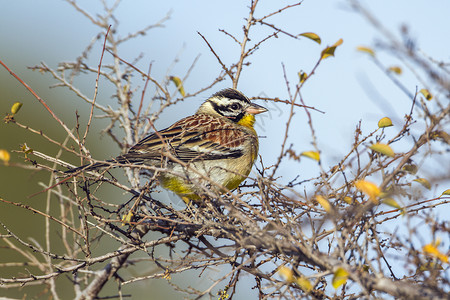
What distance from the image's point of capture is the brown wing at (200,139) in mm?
6293

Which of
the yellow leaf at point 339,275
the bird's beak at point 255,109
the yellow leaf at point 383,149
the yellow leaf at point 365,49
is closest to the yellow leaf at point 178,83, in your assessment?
the bird's beak at point 255,109

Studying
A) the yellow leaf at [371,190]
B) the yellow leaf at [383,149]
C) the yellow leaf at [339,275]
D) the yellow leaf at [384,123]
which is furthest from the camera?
the yellow leaf at [384,123]

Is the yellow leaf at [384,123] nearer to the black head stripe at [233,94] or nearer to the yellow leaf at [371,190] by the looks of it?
the yellow leaf at [371,190]

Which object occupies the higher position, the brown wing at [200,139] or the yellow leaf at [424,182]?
the brown wing at [200,139]

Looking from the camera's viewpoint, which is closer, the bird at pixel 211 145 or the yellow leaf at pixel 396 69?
the yellow leaf at pixel 396 69

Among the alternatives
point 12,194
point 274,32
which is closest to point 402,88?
point 274,32

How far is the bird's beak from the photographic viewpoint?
745 cm

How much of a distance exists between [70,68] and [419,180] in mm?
4639

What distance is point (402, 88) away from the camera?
288cm

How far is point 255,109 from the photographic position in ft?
24.6

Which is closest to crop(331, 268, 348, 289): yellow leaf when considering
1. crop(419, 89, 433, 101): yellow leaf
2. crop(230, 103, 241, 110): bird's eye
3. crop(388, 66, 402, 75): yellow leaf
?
crop(388, 66, 402, 75): yellow leaf

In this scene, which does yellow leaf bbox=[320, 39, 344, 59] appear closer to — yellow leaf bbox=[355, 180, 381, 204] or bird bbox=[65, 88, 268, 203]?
yellow leaf bbox=[355, 180, 381, 204]

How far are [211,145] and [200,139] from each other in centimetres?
16

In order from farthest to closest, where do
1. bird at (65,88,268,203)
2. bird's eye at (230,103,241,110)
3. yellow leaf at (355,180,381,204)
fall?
bird's eye at (230,103,241,110) → bird at (65,88,268,203) → yellow leaf at (355,180,381,204)
